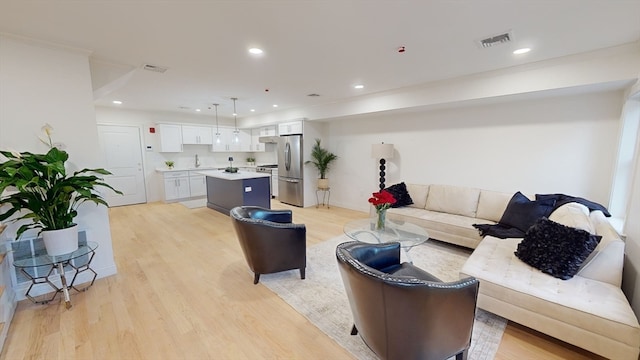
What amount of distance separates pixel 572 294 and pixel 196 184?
778 cm

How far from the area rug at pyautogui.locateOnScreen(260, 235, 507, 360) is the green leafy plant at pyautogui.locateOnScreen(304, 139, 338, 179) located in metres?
2.71

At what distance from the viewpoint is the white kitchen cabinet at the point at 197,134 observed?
23.7ft

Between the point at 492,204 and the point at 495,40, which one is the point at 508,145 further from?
the point at 495,40

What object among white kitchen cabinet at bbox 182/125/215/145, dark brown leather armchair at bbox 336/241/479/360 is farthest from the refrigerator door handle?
dark brown leather armchair at bbox 336/241/479/360

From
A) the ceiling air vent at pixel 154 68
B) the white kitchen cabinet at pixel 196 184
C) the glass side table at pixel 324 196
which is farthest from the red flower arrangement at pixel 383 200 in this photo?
the white kitchen cabinet at pixel 196 184

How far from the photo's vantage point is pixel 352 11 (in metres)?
1.97

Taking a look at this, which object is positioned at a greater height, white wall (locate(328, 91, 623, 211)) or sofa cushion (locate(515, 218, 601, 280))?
white wall (locate(328, 91, 623, 211))

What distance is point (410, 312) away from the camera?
1.43 metres

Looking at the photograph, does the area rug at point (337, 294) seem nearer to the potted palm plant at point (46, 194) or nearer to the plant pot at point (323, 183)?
the potted palm plant at point (46, 194)

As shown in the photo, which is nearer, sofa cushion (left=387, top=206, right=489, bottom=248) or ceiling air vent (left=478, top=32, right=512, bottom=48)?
ceiling air vent (left=478, top=32, right=512, bottom=48)

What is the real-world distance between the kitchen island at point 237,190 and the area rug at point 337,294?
2.20 m

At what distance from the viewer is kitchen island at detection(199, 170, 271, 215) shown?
5250 mm

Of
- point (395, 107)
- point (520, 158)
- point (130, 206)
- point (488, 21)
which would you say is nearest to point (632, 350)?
point (488, 21)

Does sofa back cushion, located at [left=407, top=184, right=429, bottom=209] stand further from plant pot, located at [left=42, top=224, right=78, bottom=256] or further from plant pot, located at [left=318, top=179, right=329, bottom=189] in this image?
plant pot, located at [left=42, top=224, right=78, bottom=256]
